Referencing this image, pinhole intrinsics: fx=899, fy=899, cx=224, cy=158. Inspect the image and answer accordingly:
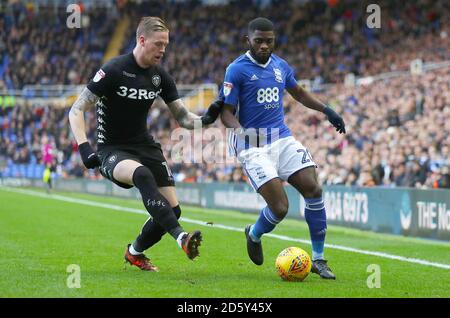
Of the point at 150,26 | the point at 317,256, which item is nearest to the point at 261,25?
the point at 150,26

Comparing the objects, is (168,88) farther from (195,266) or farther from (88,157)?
(195,266)

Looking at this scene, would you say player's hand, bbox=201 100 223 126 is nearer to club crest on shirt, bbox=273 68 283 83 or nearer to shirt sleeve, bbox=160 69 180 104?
shirt sleeve, bbox=160 69 180 104

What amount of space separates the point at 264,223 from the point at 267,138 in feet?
3.00

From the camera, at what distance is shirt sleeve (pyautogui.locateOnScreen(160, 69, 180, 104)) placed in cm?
957

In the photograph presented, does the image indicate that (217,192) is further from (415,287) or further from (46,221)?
(415,287)

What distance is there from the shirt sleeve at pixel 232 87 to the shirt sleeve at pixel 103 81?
1217mm

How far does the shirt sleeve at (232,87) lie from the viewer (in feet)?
31.0

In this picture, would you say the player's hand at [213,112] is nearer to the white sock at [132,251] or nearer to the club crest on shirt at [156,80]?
the club crest on shirt at [156,80]

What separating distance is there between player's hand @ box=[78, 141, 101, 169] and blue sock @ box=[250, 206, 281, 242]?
1.88m

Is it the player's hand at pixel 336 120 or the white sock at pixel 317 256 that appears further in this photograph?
the player's hand at pixel 336 120

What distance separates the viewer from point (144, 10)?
52.0 meters

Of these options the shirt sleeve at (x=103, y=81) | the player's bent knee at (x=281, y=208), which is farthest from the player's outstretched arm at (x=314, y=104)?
the shirt sleeve at (x=103, y=81)
